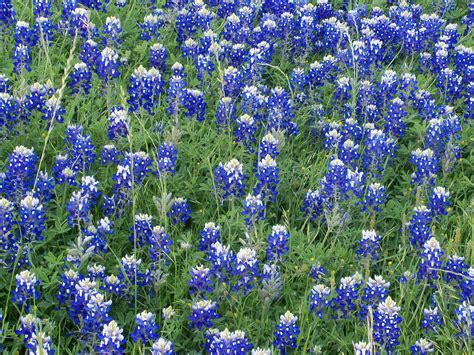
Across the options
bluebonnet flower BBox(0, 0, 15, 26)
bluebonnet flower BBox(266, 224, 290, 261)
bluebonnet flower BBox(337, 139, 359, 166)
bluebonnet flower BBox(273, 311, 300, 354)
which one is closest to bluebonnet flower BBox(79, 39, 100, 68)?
bluebonnet flower BBox(0, 0, 15, 26)

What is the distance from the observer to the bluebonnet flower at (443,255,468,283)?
446 cm

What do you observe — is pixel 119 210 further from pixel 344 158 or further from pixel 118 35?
pixel 118 35

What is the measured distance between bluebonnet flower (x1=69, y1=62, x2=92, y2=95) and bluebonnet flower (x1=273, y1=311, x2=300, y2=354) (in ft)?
7.92

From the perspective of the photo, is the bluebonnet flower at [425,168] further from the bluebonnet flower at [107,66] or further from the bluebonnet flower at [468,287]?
the bluebonnet flower at [107,66]

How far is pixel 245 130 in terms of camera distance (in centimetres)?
541

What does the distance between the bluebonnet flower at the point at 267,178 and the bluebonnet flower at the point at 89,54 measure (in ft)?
5.60

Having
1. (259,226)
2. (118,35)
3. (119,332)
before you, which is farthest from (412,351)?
(118,35)

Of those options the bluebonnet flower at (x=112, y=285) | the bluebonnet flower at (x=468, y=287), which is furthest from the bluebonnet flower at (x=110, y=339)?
the bluebonnet flower at (x=468, y=287)

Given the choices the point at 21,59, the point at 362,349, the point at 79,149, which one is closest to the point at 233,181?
the point at 79,149

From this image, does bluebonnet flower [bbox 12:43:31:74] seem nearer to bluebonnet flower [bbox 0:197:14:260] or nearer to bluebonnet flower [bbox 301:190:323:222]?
bluebonnet flower [bbox 0:197:14:260]

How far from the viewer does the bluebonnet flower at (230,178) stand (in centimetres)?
484

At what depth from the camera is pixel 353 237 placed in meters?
4.87

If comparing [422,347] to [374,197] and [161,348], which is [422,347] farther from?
[161,348]

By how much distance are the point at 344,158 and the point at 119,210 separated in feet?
4.69
